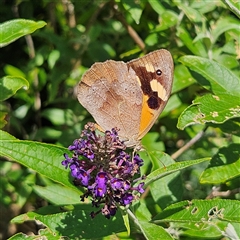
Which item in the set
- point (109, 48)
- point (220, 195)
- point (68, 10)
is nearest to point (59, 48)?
point (109, 48)

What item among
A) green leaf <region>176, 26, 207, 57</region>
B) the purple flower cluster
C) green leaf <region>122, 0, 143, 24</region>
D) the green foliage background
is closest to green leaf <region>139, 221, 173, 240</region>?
the green foliage background

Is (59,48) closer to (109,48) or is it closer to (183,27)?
(109,48)

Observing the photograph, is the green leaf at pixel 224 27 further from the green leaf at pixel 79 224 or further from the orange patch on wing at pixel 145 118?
the green leaf at pixel 79 224

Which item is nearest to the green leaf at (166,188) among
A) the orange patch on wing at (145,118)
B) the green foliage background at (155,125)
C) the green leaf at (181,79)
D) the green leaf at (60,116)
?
the green foliage background at (155,125)

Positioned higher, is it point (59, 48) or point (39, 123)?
point (59, 48)

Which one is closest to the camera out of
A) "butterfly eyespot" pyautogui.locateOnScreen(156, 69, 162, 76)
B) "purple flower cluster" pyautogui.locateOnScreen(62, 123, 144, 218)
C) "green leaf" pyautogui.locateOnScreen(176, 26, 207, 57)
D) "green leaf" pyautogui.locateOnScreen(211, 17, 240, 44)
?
"purple flower cluster" pyautogui.locateOnScreen(62, 123, 144, 218)

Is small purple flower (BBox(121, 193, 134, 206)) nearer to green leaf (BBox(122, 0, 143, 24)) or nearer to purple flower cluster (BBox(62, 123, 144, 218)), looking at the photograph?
purple flower cluster (BBox(62, 123, 144, 218))
